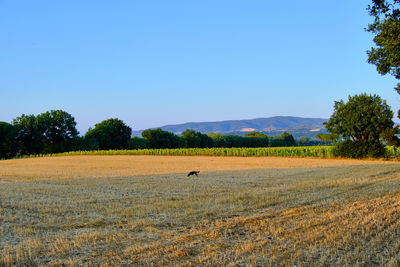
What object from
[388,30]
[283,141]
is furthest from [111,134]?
[388,30]

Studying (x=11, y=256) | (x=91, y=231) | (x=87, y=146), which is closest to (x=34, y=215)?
(x=91, y=231)

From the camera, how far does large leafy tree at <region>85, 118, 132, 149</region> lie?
106500 mm

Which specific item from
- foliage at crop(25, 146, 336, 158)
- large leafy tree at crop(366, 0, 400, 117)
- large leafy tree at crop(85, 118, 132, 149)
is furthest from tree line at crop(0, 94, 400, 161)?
large leafy tree at crop(366, 0, 400, 117)

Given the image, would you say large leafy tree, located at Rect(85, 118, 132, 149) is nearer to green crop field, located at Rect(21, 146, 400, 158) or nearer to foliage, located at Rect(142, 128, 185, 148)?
foliage, located at Rect(142, 128, 185, 148)

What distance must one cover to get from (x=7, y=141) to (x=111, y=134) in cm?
3081

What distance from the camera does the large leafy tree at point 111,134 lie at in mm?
106500

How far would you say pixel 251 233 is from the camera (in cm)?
857

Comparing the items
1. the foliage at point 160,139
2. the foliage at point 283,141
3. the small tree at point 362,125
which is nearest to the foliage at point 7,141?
the foliage at point 160,139

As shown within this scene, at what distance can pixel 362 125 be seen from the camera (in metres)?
41.9

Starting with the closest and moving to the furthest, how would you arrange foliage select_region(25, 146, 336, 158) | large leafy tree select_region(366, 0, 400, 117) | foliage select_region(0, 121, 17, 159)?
large leafy tree select_region(366, 0, 400, 117) < foliage select_region(25, 146, 336, 158) < foliage select_region(0, 121, 17, 159)

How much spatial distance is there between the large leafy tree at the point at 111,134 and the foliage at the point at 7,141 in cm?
2187

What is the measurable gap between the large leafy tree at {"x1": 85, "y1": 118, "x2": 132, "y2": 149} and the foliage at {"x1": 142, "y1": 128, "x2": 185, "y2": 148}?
16.3m

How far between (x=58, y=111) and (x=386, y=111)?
278 feet

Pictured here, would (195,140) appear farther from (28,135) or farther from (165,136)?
(28,135)
